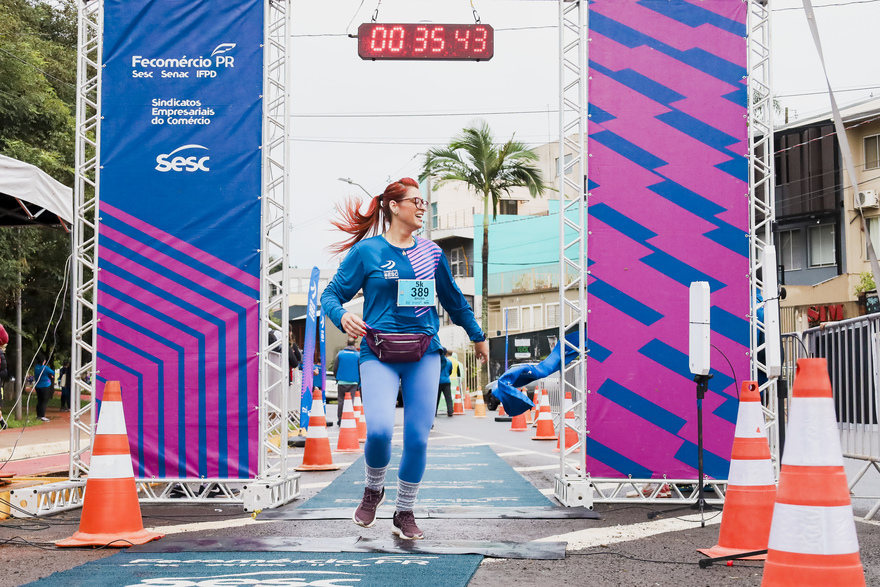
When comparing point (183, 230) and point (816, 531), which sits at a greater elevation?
point (183, 230)

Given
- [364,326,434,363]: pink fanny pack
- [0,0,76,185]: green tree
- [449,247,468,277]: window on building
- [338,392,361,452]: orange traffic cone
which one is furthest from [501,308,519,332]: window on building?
[364,326,434,363]: pink fanny pack

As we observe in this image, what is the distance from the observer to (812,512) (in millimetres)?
3629

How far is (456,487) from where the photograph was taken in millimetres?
9539

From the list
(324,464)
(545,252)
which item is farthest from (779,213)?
(324,464)

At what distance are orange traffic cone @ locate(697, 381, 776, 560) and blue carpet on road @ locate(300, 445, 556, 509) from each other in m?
2.63

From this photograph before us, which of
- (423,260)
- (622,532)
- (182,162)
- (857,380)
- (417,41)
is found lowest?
(622,532)

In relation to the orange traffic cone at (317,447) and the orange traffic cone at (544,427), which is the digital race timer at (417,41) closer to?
the orange traffic cone at (317,447)

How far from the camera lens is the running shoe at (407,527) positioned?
616cm

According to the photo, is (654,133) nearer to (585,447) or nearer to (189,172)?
(585,447)

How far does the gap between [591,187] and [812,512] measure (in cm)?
486

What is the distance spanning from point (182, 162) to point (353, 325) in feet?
10.4

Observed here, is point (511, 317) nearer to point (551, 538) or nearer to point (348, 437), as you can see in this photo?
point (348, 437)

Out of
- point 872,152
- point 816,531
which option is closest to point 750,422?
point 816,531

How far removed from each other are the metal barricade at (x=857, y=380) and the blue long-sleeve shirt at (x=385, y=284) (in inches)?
138
